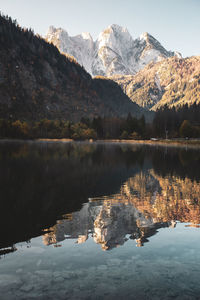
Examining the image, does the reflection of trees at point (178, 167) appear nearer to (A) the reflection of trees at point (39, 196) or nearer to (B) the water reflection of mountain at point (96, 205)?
(B) the water reflection of mountain at point (96, 205)

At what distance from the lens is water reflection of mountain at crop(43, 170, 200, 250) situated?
15.8 metres

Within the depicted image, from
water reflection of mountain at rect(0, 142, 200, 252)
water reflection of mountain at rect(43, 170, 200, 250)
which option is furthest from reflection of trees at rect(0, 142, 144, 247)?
water reflection of mountain at rect(43, 170, 200, 250)

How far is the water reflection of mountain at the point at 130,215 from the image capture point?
1575cm

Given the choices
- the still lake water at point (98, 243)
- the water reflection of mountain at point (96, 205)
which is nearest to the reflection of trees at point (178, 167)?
the water reflection of mountain at point (96, 205)

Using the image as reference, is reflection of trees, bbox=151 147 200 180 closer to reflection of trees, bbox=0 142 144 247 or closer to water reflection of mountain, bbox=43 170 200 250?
reflection of trees, bbox=0 142 144 247

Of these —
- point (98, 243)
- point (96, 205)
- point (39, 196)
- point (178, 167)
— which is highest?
point (39, 196)

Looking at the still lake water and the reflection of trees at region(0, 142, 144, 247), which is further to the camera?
the reflection of trees at region(0, 142, 144, 247)

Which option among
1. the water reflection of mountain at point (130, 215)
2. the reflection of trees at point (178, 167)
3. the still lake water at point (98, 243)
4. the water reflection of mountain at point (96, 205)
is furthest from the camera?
the reflection of trees at point (178, 167)

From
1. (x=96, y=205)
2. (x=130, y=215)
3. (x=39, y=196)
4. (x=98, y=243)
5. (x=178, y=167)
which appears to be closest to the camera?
(x=98, y=243)

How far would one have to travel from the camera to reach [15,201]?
2286 cm

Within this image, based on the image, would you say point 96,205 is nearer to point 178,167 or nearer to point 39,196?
point 39,196

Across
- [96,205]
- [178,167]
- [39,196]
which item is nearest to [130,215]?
[96,205]

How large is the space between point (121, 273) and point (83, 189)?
18.9 m

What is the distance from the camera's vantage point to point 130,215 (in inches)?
787
